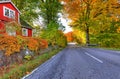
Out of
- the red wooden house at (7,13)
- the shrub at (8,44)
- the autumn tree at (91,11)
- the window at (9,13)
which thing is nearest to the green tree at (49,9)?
the autumn tree at (91,11)

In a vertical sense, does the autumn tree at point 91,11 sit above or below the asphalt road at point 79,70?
above

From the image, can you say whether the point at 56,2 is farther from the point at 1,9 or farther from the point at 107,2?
the point at 1,9

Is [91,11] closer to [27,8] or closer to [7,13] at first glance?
[27,8]

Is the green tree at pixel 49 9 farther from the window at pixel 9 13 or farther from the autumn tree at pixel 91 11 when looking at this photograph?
the window at pixel 9 13

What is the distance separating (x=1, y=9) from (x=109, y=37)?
2830 cm

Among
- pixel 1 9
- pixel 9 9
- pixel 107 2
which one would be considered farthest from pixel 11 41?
pixel 107 2

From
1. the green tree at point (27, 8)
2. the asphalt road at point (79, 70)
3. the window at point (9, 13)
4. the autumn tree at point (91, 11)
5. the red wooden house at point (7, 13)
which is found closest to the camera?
the asphalt road at point (79, 70)

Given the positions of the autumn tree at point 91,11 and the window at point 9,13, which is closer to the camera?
the window at point 9,13

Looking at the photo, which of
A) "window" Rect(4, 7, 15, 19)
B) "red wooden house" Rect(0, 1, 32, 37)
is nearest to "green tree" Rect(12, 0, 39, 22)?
"red wooden house" Rect(0, 1, 32, 37)

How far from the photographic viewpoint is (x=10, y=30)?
75.9 ft

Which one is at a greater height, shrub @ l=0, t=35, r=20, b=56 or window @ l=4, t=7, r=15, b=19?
window @ l=4, t=7, r=15, b=19

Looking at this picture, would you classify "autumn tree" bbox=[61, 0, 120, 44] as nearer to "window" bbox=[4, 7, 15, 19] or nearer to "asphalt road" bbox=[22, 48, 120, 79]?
"window" bbox=[4, 7, 15, 19]

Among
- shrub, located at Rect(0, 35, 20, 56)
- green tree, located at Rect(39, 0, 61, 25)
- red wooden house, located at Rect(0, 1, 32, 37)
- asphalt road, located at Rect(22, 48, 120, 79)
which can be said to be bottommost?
asphalt road, located at Rect(22, 48, 120, 79)

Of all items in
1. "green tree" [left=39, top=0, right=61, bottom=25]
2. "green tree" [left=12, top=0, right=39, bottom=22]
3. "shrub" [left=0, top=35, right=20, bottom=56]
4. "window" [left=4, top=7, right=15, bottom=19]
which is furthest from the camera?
"green tree" [left=12, top=0, right=39, bottom=22]
